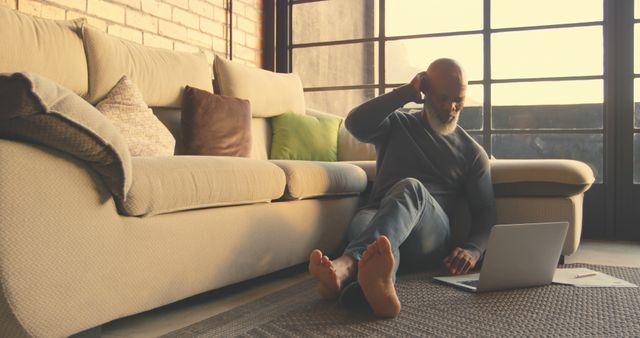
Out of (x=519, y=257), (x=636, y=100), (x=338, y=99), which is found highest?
(x=338, y=99)

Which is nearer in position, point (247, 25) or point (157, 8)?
point (157, 8)

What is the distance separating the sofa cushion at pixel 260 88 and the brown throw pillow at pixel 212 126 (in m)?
0.20

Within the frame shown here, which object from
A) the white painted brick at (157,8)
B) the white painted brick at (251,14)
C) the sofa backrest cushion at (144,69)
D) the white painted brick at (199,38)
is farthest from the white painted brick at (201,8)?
the sofa backrest cushion at (144,69)

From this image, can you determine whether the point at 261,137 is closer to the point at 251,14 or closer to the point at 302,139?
the point at 302,139

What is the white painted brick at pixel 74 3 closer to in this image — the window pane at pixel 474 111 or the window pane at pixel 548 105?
the window pane at pixel 474 111

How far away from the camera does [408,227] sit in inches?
70.9

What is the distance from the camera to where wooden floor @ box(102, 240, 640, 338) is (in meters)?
1.50

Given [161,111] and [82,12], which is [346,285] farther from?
[82,12]

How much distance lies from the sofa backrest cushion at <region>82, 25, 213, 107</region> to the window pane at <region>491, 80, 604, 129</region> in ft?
6.25

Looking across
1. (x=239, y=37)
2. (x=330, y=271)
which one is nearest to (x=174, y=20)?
(x=239, y=37)

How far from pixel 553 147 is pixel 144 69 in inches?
97.0

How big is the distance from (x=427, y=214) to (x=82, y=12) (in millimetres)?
1840

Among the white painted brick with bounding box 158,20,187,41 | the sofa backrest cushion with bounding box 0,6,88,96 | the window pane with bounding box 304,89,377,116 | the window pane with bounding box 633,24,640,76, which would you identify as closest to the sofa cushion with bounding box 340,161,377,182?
the sofa backrest cushion with bounding box 0,6,88,96

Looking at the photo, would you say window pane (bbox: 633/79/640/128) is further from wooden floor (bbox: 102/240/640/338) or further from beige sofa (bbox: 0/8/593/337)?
beige sofa (bbox: 0/8/593/337)
